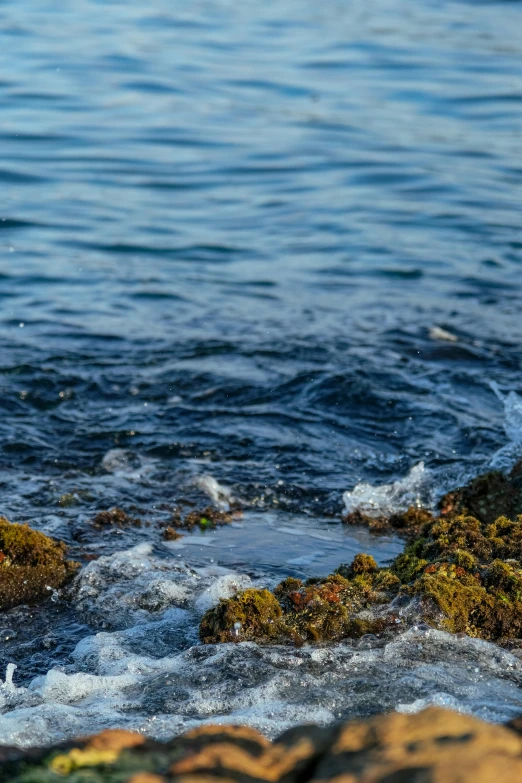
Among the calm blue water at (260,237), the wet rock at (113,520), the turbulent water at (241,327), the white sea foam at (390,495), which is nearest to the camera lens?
the turbulent water at (241,327)

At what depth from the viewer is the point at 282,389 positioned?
21.9ft

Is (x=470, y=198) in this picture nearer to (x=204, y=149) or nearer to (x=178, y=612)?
(x=204, y=149)

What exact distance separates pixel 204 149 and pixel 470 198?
3375mm

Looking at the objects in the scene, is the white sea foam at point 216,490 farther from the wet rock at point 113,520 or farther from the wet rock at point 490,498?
the wet rock at point 490,498

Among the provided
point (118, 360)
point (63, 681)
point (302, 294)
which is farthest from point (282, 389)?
point (63, 681)

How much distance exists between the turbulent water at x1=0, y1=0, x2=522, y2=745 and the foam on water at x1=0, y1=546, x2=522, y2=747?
1 cm

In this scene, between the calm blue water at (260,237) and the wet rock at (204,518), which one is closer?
the wet rock at (204,518)

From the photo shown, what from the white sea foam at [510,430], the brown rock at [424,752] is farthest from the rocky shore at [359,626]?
the white sea foam at [510,430]

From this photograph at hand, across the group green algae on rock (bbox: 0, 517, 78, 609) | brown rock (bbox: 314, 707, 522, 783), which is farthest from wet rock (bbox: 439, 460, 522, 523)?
brown rock (bbox: 314, 707, 522, 783)

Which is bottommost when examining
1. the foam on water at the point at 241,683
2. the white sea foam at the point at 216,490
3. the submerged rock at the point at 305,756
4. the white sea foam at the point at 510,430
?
the white sea foam at the point at 216,490

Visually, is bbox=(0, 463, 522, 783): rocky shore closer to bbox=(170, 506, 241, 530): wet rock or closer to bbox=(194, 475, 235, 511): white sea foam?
bbox=(170, 506, 241, 530): wet rock

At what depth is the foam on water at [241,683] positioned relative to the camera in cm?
294

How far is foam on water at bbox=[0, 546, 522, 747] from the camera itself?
2939 mm

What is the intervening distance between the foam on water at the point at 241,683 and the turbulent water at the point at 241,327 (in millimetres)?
11
